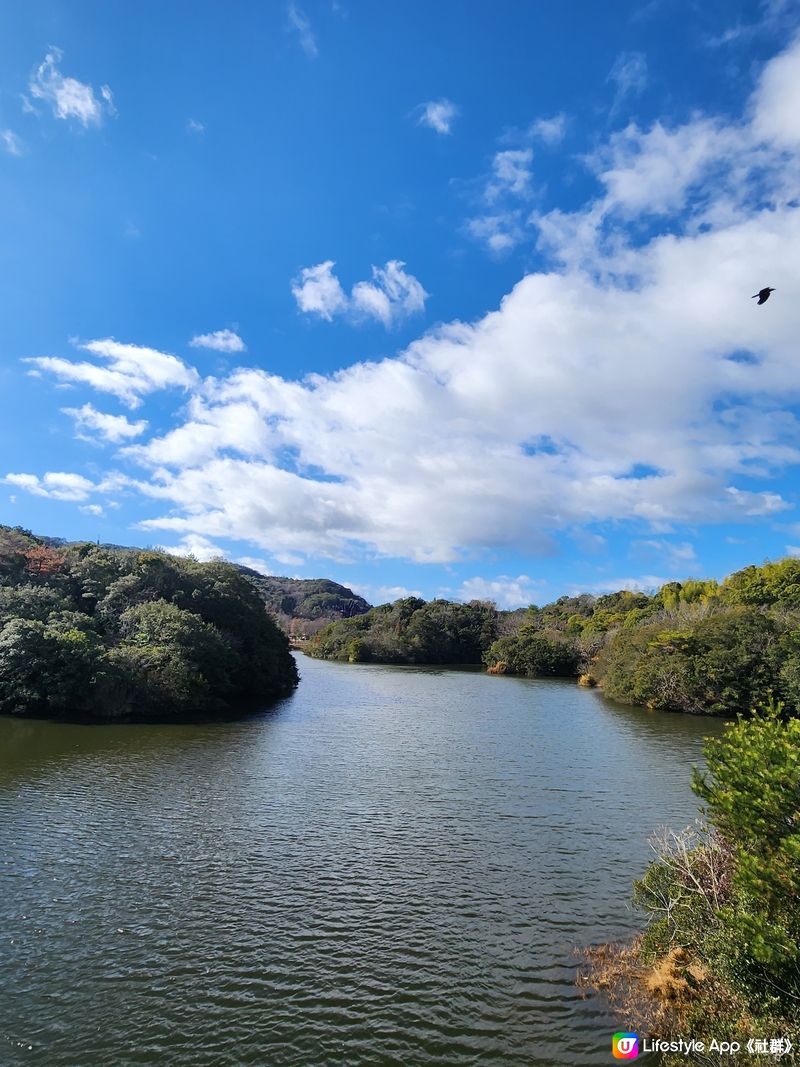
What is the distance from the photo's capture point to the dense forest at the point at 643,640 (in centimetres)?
4250

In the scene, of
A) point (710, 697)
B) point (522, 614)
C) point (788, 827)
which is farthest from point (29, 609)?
point (522, 614)

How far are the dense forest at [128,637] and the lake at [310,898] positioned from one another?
5651mm

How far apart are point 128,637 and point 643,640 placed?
4085cm

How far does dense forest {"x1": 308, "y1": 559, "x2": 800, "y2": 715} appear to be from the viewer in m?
42.5

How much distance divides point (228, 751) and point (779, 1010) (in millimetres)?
23829

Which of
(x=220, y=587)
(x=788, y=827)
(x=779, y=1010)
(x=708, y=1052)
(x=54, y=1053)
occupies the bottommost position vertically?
(x=54, y=1053)

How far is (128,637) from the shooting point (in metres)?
39.4

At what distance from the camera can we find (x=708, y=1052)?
757 cm

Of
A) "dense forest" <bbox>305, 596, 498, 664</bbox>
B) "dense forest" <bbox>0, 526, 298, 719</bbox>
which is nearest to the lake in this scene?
"dense forest" <bbox>0, 526, 298, 719</bbox>

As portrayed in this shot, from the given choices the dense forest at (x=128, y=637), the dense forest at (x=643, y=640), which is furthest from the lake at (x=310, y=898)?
the dense forest at (x=643, y=640)

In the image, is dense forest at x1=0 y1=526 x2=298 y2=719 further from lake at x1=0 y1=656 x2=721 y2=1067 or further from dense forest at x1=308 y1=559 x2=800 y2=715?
dense forest at x1=308 y1=559 x2=800 y2=715

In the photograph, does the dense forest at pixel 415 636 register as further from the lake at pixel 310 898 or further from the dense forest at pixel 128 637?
the lake at pixel 310 898

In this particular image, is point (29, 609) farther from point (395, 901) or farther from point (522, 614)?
point (522, 614)

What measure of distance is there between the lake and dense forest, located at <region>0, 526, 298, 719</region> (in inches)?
222
